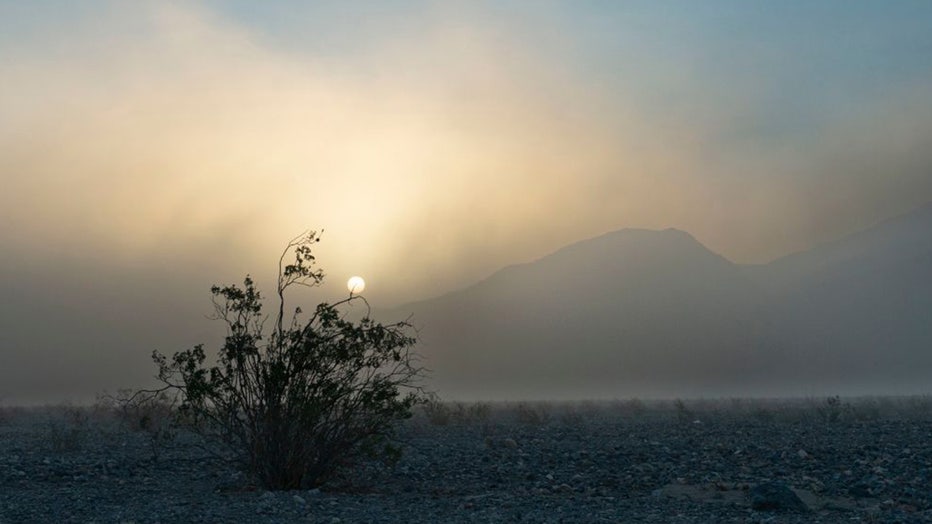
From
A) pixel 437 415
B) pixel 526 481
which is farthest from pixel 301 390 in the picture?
pixel 437 415

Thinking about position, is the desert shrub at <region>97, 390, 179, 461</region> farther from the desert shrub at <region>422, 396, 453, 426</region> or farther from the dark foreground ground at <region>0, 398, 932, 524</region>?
the desert shrub at <region>422, 396, 453, 426</region>

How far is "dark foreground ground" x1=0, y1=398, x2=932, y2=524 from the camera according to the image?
14.1 meters

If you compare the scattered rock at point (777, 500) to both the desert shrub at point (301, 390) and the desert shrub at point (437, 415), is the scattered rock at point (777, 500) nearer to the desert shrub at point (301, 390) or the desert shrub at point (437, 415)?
the desert shrub at point (301, 390)

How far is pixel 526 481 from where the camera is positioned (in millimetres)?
17594

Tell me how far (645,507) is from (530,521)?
235 centimetres

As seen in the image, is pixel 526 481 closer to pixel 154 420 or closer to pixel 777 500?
pixel 777 500

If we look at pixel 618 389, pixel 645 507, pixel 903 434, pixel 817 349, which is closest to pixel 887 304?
pixel 817 349

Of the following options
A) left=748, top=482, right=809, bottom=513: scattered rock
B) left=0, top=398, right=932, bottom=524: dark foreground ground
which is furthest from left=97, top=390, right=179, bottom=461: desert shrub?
left=748, top=482, right=809, bottom=513: scattered rock

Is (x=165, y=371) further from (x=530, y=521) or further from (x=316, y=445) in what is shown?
(x=530, y=521)

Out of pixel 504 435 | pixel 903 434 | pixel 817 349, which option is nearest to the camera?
pixel 903 434

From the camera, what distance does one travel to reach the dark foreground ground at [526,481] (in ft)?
46.2

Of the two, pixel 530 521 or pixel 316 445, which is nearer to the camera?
pixel 530 521

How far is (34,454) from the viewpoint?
2142cm

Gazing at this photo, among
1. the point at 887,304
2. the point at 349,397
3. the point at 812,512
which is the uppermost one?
the point at 887,304
